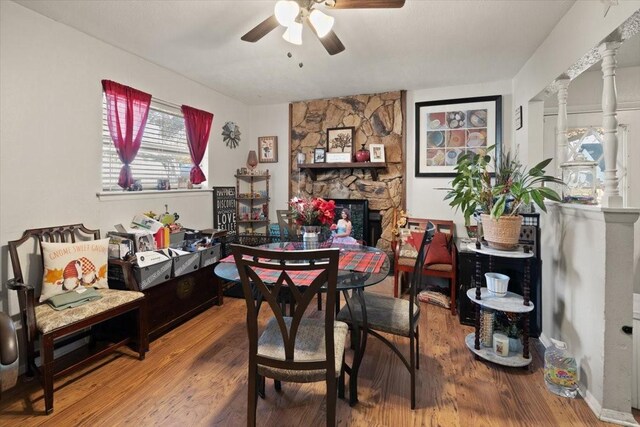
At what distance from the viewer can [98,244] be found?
89.3 inches

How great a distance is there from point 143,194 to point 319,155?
2.28 m

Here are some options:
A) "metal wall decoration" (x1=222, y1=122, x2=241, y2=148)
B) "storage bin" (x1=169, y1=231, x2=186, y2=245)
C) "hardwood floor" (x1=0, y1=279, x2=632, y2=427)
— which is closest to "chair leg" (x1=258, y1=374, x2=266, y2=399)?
"hardwood floor" (x1=0, y1=279, x2=632, y2=427)

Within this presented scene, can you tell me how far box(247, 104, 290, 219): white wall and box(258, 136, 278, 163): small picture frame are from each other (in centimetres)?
5

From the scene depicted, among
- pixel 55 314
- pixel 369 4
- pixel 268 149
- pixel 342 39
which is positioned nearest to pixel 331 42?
pixel 369 4

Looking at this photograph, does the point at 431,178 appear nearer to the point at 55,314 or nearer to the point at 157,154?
the point at 157,154

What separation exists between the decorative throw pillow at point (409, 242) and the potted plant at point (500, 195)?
1.13 m

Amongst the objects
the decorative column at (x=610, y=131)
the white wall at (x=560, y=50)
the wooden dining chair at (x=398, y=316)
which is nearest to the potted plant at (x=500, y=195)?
the decorative column at (x=610, y=131)

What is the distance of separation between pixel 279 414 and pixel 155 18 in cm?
281

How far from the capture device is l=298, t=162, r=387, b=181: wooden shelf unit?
3.92m

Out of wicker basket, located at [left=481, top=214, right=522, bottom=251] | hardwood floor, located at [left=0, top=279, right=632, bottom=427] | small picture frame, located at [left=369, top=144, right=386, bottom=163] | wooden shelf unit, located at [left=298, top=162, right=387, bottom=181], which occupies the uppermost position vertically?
small picture frame, located at [left=369, top=144, right=386, bottom=163]

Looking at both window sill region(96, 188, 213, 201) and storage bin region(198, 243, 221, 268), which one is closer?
window sill region(96, 188, 213, 201)

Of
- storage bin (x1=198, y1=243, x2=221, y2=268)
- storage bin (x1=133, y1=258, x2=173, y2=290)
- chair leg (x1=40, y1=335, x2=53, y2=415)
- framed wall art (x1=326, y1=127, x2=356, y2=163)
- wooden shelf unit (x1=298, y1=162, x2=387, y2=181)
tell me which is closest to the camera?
chair leg (x1=40, y1=335, x2=53, y2=415)

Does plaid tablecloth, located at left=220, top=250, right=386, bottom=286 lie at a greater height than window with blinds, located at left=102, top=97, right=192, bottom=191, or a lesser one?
lesser

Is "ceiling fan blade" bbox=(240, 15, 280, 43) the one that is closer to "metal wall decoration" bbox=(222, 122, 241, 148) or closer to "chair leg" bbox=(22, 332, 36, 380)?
"metal wall decoration" bbox=(222, 122, 241, 148)
